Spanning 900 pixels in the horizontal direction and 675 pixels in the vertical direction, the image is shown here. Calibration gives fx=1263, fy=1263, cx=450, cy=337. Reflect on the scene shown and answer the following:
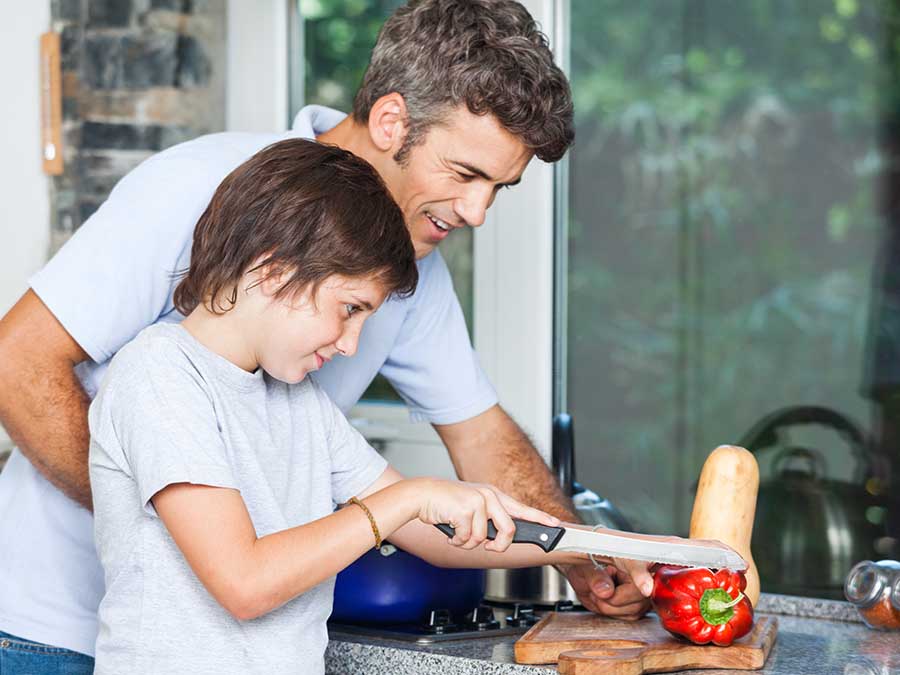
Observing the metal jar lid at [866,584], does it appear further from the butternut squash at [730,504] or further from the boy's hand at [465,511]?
the boy's hand at [465,511]

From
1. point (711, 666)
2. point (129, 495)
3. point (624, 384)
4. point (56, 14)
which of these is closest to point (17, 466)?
point (129, 495)

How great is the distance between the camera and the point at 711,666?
1.55 metres

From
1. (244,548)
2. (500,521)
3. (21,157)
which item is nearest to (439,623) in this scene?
(500,521)

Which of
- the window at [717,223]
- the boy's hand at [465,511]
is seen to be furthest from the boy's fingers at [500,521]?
the window at [717,223]

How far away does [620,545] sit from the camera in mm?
1423

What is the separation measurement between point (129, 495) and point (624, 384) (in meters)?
2.16

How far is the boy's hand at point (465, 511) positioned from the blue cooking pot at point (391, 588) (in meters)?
0.42

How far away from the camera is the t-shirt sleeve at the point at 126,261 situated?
144cm

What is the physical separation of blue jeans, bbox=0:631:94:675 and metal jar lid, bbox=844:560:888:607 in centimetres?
106

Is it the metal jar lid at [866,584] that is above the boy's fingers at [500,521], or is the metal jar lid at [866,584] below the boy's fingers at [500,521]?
below

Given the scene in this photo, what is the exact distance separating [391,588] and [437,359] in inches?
13.3

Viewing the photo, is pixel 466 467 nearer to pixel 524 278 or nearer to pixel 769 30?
pixel 524 278

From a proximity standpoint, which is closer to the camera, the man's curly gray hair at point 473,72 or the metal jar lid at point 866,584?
the man's curly gray hair at point 473,72

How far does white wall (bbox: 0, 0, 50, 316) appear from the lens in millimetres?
2348
